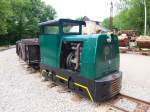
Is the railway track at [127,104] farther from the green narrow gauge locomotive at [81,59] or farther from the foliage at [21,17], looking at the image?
the foliage at [21,17]

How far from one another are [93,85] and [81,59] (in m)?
0.85

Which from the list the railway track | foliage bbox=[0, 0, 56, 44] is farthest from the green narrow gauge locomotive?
foliage bbox=[0, 0, 56, 44]

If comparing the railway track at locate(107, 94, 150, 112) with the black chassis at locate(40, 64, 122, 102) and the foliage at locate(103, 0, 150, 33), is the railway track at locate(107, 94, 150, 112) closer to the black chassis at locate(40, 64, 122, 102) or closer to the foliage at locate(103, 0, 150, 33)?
the black chassis at locate(40, 64, 122, 102)

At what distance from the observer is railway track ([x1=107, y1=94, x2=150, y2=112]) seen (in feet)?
17.5

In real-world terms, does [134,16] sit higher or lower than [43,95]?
higher

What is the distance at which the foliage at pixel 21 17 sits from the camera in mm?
33631

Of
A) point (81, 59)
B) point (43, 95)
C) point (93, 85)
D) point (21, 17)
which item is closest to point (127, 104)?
point (93, 85)

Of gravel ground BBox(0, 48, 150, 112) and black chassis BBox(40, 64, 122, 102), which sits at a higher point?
black chassis BBox(40, 64, 122, 102)

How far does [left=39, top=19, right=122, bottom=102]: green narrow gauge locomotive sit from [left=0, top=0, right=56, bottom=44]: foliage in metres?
26.2

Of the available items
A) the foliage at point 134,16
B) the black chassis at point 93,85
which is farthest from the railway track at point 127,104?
the foliage at point 134,16

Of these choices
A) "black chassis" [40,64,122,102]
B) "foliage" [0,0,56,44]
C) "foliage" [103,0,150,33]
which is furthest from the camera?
"foliage" [103,0,150,33]

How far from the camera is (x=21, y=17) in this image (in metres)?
42.8

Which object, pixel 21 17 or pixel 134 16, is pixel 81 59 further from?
pixel 21 17

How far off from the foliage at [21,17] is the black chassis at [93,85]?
89.9 ft
